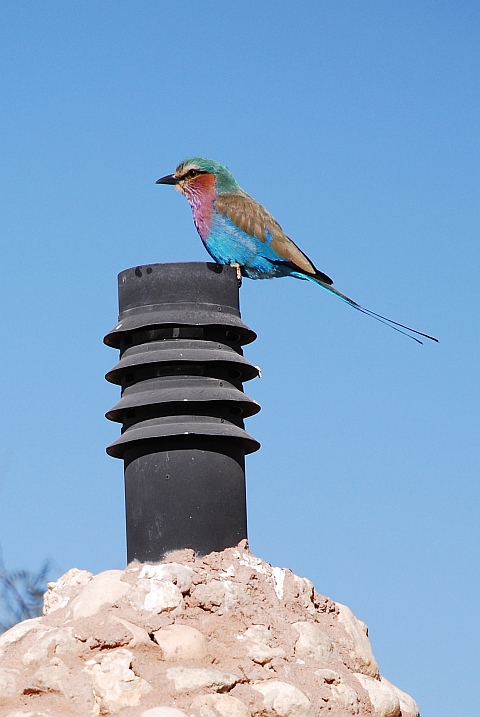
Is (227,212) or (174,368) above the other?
(227,212)

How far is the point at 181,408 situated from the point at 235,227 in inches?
113

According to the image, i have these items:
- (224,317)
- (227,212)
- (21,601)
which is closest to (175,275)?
(224,317)

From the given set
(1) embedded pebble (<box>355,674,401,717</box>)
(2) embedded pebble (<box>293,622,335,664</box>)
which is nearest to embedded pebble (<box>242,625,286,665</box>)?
(2) embedded pebble (<box>293,622,335,664</box>)

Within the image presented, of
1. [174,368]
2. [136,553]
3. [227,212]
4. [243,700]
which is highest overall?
[227,212]

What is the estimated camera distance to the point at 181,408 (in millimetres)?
4141

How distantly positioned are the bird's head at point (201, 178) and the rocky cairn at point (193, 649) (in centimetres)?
350

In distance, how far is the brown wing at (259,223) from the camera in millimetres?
6547

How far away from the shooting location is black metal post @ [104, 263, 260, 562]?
13.2 ft

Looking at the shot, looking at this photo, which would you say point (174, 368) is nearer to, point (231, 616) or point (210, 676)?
point (231, 616)

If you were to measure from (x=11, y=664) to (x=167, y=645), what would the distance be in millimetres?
510

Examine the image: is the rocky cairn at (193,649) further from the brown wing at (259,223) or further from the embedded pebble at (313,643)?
the brown wing at (259,223)

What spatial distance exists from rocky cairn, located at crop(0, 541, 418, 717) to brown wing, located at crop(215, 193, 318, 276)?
2843mm

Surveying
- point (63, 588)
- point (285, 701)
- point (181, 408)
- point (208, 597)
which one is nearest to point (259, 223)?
point (181, 408)

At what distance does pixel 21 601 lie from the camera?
7727 mm
